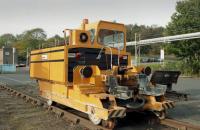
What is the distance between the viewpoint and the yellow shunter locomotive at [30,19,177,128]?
825 centimetres

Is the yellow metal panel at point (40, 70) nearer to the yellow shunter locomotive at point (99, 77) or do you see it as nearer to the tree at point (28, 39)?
the yellow shunter locomotive at point (99, 77)

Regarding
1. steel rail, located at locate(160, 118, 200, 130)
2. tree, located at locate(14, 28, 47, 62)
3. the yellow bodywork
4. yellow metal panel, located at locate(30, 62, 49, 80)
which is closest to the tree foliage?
tree, located at locate(14, 28, 47, 62)

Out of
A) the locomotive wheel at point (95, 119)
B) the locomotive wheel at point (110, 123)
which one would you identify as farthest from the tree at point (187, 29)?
the locomotive wheel at point (110, 123)

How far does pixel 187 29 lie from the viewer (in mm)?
34219

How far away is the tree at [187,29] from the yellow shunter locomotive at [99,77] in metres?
23.2

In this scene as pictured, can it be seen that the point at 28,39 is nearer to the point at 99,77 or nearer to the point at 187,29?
the point at 187,29

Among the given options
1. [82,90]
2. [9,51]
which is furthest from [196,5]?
[9,51]

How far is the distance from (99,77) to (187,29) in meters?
27.5

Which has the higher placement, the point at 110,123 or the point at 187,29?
the point at 187,29

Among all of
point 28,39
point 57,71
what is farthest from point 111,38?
point 28,39

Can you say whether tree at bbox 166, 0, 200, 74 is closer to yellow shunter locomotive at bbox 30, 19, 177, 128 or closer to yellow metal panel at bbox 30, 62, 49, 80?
yellow metal panel at bbox 30, 62, 49, 80

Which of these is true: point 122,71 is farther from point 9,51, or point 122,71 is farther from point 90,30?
point 9,51

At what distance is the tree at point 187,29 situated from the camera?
32.5 meters

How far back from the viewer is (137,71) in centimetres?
937
